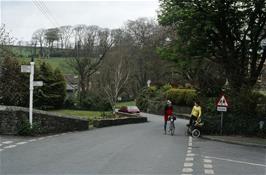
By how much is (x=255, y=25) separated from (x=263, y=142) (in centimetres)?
992

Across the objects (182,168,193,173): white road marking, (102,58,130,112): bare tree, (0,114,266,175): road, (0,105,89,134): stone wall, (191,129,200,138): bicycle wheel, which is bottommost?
(191,129,200,138): bicycle wheel

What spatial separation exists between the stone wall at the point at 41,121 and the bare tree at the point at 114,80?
31.3 m

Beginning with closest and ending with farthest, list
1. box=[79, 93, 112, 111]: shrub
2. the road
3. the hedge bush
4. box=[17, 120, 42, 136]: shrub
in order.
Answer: the road, box=[17, 120, 42, 136]: shrub, box=[79, 93, 112, 111]: shrub, the hedge bush

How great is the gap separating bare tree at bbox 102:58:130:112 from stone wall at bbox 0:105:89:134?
31.3 m

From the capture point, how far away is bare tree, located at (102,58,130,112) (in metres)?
62.8

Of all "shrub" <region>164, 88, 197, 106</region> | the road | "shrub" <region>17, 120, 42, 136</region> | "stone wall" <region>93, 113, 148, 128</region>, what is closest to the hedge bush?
"shrub" <region>164, 88, 197, 106</region>

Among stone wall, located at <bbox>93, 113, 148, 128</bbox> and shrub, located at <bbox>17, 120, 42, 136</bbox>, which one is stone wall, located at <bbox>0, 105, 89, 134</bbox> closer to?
shrub, located at <bbox>17, 120, 42, 136</bbox>

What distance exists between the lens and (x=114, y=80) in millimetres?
67750

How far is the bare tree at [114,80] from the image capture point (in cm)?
6275

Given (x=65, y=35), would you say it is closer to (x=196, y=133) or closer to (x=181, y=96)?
(x=181, y=96)

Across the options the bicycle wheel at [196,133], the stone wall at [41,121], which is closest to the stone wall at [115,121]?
the stone wall at [41,121]

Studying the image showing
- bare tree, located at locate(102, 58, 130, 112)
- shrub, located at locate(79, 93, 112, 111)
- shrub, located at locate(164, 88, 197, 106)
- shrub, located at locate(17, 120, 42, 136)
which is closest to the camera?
shrub, located at locate(17, 120, 42, 136)

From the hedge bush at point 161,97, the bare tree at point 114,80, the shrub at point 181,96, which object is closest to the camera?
the bare tree at point 114,80

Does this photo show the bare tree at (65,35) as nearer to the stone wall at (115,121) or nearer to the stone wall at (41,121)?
the stone wall at (115,121)
